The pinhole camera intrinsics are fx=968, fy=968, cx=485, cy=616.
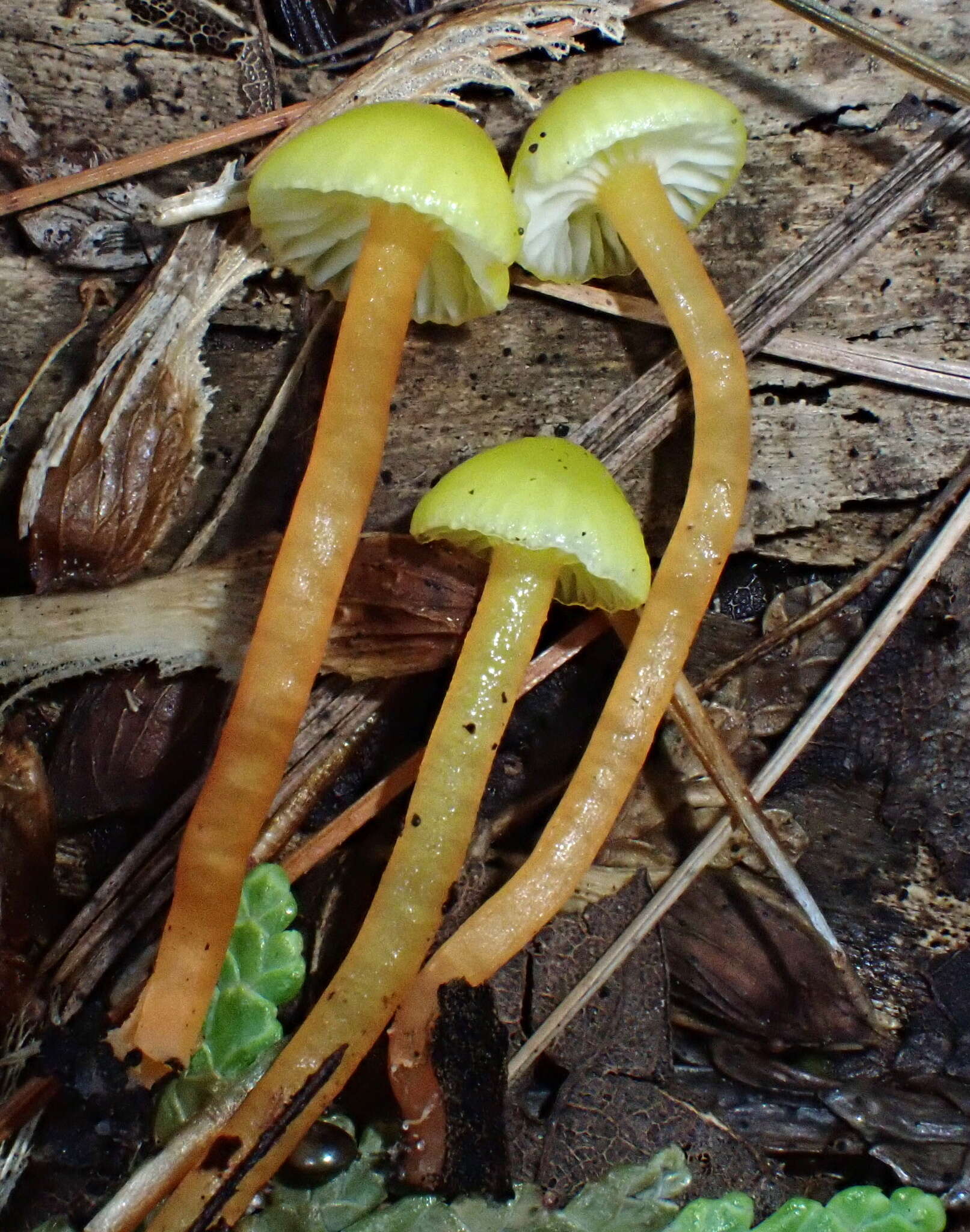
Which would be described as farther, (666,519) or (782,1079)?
(666,519)

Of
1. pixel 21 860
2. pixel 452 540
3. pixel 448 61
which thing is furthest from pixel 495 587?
pixel 448 61

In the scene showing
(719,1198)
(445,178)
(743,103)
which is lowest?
(719,1198)

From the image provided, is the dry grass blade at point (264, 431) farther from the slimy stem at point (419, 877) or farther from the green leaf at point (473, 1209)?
the green leaf at point (473, 1209)

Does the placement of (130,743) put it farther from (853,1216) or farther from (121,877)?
(853,1216)

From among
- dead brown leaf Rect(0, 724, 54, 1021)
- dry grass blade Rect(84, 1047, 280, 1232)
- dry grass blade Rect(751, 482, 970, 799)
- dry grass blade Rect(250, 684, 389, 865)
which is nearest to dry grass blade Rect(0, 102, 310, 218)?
dead brown leaf Rect(0, 724, 54, 1021)

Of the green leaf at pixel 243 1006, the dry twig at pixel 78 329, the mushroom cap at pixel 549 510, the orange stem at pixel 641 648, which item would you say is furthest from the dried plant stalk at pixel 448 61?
the green leaf at pixel 243 1006

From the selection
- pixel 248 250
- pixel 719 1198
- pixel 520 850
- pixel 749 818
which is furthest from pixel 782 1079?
pixel 248 250

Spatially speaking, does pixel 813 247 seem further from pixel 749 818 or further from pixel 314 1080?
pixel 314 1080
